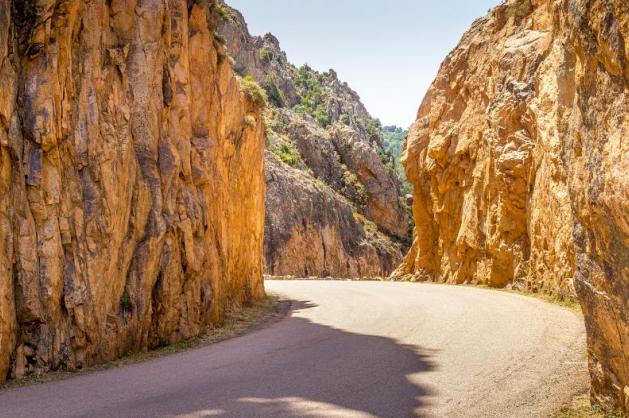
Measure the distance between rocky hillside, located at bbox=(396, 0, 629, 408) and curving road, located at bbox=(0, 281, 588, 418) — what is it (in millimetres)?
1576

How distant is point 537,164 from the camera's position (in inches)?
862

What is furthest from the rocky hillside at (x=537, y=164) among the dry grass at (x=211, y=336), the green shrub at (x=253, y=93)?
the green shrub at (x=253, y=93)

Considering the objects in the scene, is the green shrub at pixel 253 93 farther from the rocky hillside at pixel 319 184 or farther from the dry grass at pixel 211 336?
the rocky hillside at pixel 319 184

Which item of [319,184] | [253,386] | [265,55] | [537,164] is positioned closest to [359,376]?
[253,386]

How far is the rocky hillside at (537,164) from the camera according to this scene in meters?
6.06

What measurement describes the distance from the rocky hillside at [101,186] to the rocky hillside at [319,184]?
40.1m

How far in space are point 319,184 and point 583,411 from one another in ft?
195

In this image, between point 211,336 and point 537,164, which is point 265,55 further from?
point 211,336

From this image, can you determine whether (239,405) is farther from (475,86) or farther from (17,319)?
(475,86)

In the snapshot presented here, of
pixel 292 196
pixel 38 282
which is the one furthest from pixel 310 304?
pixel 292 196

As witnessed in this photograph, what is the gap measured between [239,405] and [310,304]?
13.2 meters

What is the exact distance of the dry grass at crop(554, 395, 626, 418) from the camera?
21.2 feet

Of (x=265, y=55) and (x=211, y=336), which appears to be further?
(x=265, y=55)

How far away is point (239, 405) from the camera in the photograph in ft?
24.0
